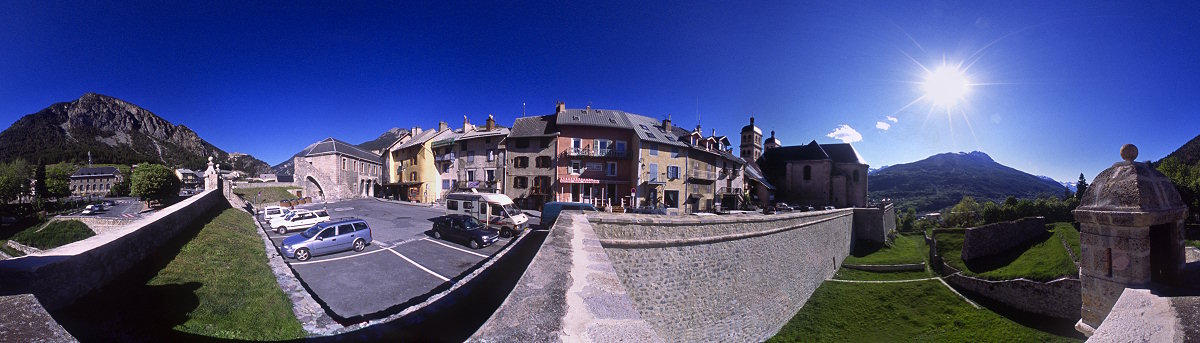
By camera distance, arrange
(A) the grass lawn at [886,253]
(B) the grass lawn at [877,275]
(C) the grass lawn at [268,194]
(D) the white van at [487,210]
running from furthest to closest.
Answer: (A) the grass lawn at [886,253]
(B) the grass lawn at [877,275]
(C) the grass lawn at [268,194]
(D) the white van at [487,210]

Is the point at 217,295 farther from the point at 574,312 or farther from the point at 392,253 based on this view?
the point at 574,312

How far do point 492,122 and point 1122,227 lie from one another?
19497mm

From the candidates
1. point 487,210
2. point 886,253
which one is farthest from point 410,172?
point 886,253

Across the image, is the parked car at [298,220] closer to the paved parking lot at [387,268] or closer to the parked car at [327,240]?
the paved parking lot at [387,268]

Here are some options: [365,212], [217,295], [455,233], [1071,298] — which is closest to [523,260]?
[455,233]

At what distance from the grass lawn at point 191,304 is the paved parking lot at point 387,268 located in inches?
17.2

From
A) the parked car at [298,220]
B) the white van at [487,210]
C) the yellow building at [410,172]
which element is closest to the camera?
the parked car at [298,220]

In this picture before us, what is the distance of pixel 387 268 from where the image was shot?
4.73m

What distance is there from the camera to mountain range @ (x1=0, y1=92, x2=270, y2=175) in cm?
1243

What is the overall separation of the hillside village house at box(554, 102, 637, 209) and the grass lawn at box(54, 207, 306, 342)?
14807 mm

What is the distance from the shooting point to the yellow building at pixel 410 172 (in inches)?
384

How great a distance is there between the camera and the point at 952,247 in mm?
26359

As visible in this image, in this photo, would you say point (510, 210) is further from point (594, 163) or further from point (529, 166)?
point (594, 163)

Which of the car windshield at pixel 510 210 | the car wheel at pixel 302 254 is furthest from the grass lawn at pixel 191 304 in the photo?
the car windshield at pixel 510 210
